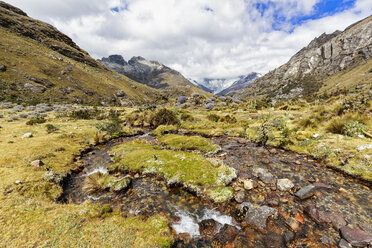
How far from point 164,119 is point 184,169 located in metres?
17.0

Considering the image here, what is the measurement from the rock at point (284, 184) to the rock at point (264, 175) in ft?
1.18

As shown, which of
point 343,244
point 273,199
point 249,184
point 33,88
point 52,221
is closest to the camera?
point 343,244

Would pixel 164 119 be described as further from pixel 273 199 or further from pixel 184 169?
pixel 273 199

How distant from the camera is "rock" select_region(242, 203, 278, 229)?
642 centimetres

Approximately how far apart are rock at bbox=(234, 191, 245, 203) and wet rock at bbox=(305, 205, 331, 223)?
106 inches

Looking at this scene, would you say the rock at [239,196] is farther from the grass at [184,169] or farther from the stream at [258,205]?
the grass at [184,169]

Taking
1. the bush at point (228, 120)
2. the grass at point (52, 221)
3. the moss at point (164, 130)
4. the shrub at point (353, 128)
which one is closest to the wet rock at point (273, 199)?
the grass at point (52, 221)

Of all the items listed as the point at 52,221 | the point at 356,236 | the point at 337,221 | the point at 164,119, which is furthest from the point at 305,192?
the point at 164,119

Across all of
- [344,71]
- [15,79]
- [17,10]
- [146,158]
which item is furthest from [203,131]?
[344,71]

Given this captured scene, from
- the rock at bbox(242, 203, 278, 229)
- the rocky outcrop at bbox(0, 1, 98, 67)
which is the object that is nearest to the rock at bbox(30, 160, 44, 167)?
the rock at bbox(242, 203, 278, 229)

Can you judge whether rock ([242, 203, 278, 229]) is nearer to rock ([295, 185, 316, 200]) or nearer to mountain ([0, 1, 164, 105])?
rock ([295, 185, 316, 200])

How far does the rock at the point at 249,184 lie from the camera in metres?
8.53

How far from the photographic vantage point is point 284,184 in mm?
8484

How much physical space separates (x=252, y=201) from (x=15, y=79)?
87.3m
